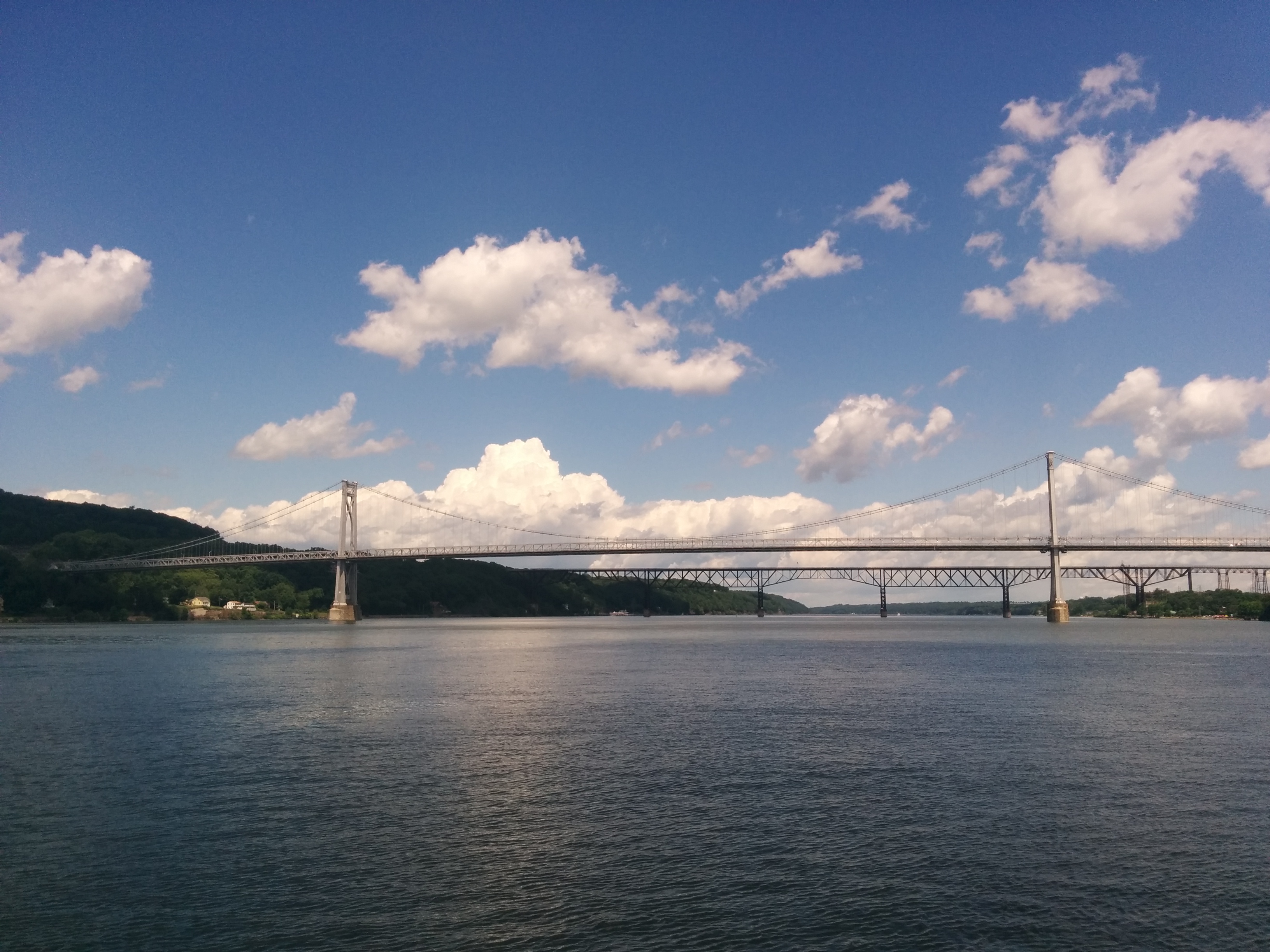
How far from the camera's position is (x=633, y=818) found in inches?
733

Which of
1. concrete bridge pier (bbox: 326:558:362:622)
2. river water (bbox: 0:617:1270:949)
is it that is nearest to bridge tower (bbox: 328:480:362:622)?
concrete bridge pier (bbox: 326:558:362:622)

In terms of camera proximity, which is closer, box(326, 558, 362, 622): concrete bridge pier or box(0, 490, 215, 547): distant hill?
box(326, 558, 362, 622): concrete bridge pier

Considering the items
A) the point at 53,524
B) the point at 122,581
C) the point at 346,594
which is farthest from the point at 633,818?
the point at 53,524

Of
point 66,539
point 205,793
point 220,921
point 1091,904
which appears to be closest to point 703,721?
point 205,793

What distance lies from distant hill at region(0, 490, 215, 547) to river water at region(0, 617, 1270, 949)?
149 m

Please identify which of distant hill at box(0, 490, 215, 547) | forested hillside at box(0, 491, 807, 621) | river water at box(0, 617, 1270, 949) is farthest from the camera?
distant hill at box(0, 490, 215, 547)

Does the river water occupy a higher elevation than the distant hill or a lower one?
lower

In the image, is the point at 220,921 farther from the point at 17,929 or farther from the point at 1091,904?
the point at 1091,904

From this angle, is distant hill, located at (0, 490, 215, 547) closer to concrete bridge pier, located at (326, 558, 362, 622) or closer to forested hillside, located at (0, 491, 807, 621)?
forested hillside, located at (0, 491, 807, 621)

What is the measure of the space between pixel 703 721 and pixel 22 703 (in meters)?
25.2

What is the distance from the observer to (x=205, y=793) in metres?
20.7

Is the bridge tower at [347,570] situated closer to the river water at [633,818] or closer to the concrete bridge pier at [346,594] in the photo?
the concrete bridge pier at [346,594]

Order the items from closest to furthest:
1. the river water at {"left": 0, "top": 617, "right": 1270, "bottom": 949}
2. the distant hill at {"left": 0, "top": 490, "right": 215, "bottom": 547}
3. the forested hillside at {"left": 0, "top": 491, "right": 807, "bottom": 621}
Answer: the river water at {"left": 0, "top": 617, "right": 1270, "bottom": 949}, the forested hillside at {"left": 0, "top": 491, "right": 807, "bottom": 621}, the distant hill at {"left": 0, "top": 490, "right": 215, "bottom": 547}

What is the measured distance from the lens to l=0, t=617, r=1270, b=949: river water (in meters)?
13.4
